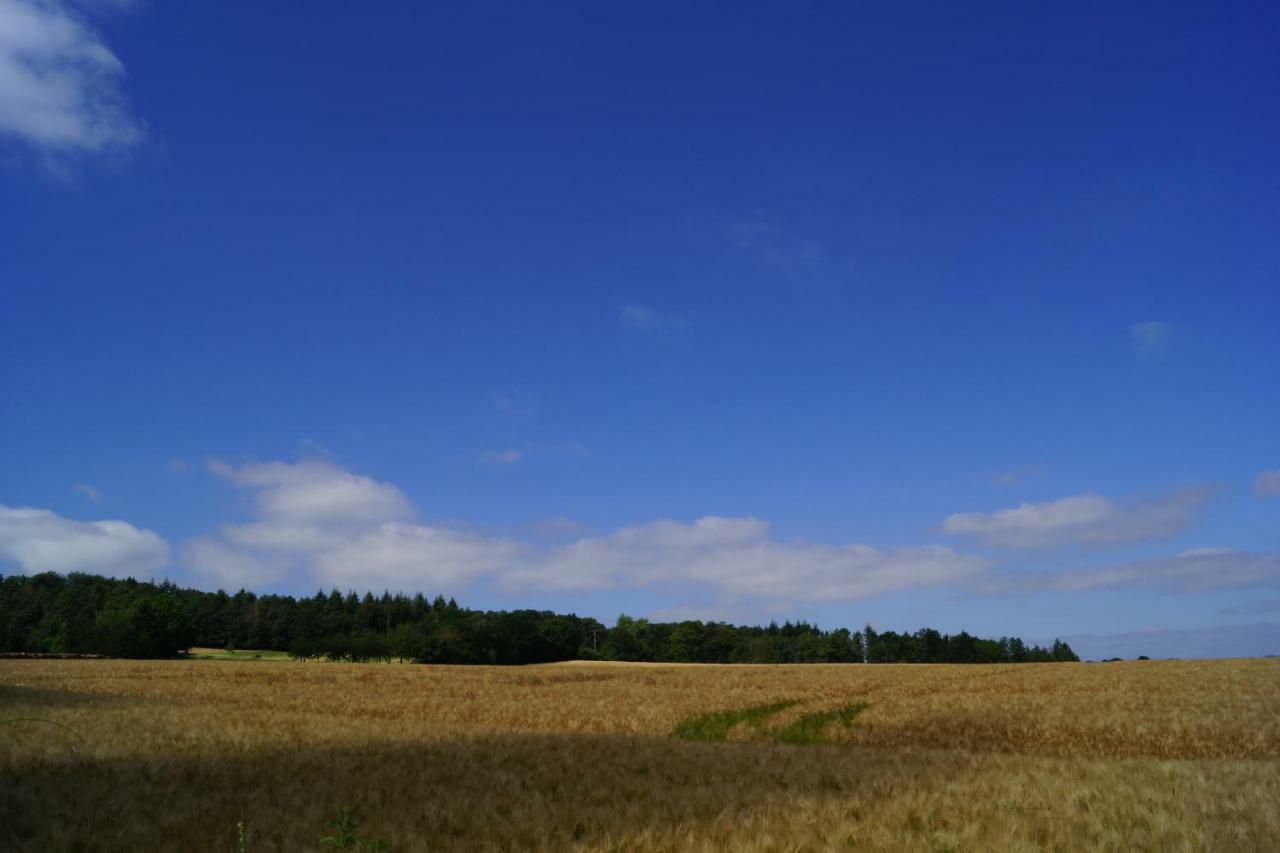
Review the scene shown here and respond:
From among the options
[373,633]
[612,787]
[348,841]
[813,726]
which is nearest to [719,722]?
[813,726]

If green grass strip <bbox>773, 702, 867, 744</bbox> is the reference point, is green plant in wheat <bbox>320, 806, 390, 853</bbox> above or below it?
above

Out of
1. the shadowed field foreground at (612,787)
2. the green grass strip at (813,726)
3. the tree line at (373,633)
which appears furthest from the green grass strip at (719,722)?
the tree line at (373,633)

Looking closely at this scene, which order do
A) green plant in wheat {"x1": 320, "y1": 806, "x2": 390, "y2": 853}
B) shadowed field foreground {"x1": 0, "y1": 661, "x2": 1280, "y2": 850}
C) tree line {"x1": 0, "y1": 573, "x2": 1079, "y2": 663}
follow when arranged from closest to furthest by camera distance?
green plant in wheat {"x1": 320, "y1": 806, "x2": 390, "y2": 853} → shadowed field foreground {"x1": 0, "y1": 661, "x2": 1280, "y2": 850} → tree line {"x1": 0, "y1": 573, "x2": 1079, "y2": 663}

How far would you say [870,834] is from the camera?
665 centimetres

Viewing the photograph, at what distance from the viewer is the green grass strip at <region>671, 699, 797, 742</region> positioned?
2303 cm

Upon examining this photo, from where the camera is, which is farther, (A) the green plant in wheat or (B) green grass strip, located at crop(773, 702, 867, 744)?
(B) green grass strip, located at crop(773, 702, 867, 744)

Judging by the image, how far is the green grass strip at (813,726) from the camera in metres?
22.3

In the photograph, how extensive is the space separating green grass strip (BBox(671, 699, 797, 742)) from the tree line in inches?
3198

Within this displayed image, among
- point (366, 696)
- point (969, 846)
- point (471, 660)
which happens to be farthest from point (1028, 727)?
point (471, 660)

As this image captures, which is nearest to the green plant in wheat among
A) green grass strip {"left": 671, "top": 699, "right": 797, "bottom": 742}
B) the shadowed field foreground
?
the shadowed field foreground

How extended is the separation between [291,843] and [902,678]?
43.2m

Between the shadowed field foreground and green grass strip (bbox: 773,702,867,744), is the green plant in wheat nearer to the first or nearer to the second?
the shadowed field foreground

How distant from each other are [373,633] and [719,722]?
95148 millimetres

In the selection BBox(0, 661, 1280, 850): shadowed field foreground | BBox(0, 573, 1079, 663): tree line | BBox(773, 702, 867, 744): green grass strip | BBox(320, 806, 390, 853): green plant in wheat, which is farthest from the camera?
BBox(0, 573, 1079, 663): tree line
